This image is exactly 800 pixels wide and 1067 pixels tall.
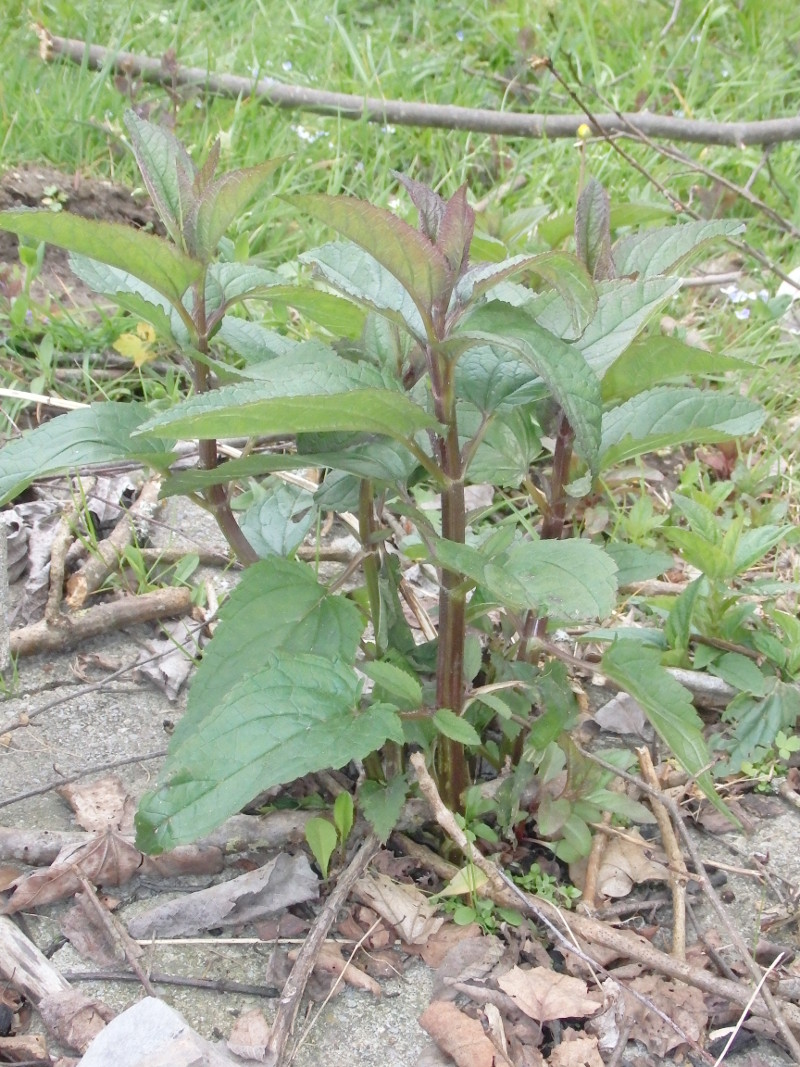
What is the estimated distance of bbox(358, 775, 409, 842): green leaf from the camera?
1.46 meters

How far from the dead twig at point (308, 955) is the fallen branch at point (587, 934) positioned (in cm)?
12

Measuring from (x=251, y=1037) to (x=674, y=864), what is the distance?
0.67 metres

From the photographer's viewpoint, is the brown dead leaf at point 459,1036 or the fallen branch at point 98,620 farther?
the fallen branch at point 98,620

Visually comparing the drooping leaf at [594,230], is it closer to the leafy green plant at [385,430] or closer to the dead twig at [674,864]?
the leafy green plant at [385,430]

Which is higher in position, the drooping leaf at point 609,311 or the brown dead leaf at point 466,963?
the drooping leaf at point 609,311

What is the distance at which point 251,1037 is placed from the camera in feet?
4.44

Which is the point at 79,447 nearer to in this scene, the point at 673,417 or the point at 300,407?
the point at 300,407

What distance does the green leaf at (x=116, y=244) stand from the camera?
3.78 feet

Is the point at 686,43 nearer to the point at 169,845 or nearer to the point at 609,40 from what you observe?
the point at 609,40

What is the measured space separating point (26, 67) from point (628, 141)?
6.46 ft

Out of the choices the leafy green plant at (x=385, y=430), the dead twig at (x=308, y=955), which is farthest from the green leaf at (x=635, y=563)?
the dead twig at (x=308, y=955)

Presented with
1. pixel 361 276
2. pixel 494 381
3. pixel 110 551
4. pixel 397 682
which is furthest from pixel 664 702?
pixel 110 551

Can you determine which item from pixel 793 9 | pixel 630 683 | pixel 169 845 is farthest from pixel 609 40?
pixel 169 845

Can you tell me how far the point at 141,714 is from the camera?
6.25 feet
